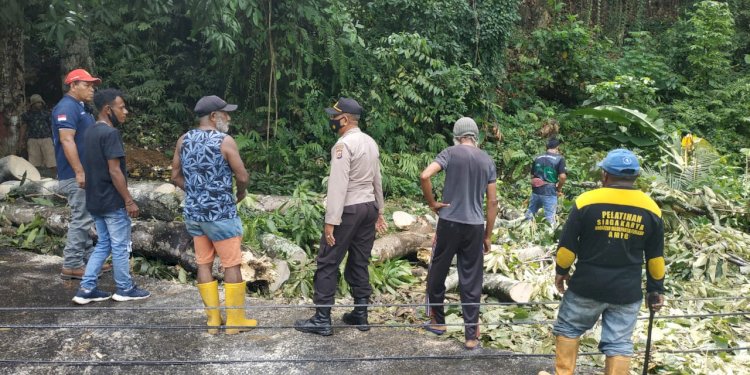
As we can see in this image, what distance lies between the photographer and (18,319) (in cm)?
564

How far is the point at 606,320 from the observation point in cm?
432

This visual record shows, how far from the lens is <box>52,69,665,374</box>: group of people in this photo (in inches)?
164

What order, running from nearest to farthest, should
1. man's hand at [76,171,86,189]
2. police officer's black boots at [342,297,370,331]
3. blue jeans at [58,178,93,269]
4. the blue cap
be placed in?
the blue cap → police officer's black boots at [342,297,370,331] → man's hand at [76,171,86,189] → blue jeans at [58,178,93,269]

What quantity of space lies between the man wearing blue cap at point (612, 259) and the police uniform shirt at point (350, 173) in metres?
1.67

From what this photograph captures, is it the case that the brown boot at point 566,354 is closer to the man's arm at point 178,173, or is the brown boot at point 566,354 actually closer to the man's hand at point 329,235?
the man's hand at point 329,235

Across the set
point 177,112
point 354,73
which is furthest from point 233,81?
point 354,73

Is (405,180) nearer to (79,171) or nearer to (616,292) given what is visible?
(79,171)

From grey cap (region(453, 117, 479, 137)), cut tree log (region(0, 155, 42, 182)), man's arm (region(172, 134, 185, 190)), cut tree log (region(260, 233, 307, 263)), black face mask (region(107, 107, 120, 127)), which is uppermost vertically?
black face mask (region(107, 107, 120, 127))

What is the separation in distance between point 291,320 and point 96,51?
39.6ft

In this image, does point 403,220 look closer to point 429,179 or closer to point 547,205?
point 547,205

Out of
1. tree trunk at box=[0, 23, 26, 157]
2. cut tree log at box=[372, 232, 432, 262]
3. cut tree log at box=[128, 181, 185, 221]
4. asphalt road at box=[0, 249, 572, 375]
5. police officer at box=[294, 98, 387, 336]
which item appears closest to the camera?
asphalt road at box=[0, 249, 572, 375]

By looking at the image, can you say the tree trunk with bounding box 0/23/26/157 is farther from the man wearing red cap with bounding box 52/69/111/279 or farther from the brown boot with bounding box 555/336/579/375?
the brown boot with bounding box 555/336/579/375

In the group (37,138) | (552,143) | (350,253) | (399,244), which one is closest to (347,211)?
(350,253)

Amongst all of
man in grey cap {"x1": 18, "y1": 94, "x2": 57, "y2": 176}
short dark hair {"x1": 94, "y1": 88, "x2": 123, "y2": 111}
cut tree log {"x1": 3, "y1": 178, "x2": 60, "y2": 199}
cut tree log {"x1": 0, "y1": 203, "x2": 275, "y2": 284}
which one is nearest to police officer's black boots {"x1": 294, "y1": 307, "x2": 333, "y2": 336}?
cut tree log {"x1": 0, "y1": 203, "x2": 275, "y2": 284}
